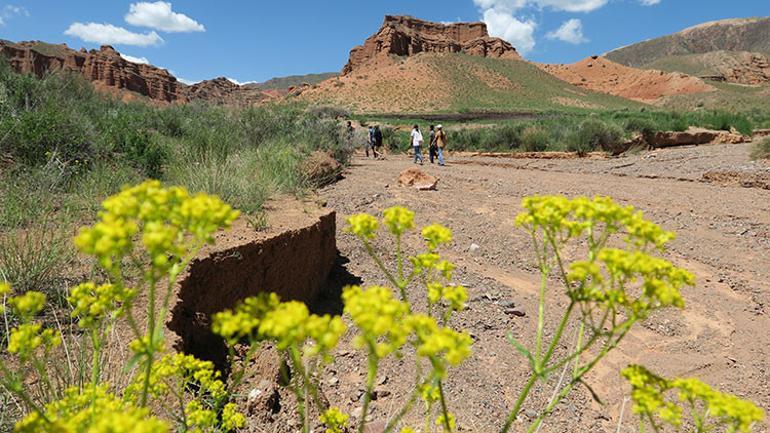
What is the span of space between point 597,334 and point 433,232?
56 cm

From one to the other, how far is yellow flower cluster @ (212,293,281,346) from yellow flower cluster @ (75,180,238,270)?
0.60 ft

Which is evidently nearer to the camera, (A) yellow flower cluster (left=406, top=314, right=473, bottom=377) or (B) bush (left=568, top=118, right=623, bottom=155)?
(A) yellow flower cluster (left=406, top=314, right=473, bottom=377)

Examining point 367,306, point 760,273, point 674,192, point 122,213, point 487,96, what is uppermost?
point 487,96

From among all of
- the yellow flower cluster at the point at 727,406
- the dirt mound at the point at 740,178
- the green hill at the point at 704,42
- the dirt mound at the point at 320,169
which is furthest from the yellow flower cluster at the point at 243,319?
the green hill at the point at 704,42

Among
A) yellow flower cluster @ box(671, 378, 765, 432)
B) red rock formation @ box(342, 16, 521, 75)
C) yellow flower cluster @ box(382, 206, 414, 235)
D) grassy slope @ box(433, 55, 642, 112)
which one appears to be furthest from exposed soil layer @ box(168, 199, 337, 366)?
red rock formation @ box(342, 16, 521, 75)

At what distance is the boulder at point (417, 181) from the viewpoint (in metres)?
8.95

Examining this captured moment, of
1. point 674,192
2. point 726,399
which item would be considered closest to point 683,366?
point 726,399

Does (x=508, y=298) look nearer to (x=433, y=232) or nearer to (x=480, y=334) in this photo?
(x=480, y=334)

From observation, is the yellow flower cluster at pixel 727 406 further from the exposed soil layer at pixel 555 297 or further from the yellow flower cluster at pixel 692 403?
the exposed soil layer at pixel 555 297

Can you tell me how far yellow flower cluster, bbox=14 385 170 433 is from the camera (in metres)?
0.80

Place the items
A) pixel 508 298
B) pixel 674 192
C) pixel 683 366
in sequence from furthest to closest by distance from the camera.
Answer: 1. pixel 674 192
2. pixel 508 298
3. pixel 683 366

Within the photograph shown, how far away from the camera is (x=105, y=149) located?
22.0 feet

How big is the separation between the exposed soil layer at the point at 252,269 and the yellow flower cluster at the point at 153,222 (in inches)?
59.9

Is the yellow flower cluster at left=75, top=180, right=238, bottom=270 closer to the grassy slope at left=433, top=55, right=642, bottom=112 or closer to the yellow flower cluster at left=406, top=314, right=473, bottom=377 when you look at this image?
the yellow flower cluster at left=406, top=314, right=473, bottom=377
